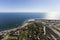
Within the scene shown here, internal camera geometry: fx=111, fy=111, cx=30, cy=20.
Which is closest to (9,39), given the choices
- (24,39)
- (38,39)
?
(24,39)

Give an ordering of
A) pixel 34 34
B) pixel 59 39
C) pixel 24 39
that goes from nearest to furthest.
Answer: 1. pixel 59 39
2. pixel 24 39
3. pixel 34 34

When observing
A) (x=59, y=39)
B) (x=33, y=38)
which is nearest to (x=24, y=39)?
(x=33, y=38)

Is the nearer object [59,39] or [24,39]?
[59,39]

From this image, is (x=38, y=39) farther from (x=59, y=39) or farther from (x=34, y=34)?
(x=59, y=39)

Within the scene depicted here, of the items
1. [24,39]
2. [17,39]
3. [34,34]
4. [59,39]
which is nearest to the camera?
[59,39]

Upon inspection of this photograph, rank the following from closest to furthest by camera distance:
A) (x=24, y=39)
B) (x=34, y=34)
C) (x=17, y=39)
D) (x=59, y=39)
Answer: (x=59, y=39), (x=24, y=39), (x=17, y=39), (x=34, y=34)

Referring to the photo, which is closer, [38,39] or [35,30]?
[38,39]

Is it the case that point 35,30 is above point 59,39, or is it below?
below

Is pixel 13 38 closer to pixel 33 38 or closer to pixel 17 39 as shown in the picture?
pixel 17 39
